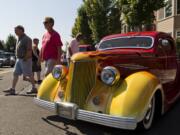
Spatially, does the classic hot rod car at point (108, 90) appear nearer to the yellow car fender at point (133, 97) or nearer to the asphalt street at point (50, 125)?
the yellow car fender at point (133, 97)

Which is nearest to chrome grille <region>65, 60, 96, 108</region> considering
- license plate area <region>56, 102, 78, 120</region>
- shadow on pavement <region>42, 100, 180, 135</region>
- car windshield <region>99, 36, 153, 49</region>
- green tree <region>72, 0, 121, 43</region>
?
license plate area <region>56, 102, 78, 120</region>

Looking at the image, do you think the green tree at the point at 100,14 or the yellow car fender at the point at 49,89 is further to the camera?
the green tree at the point at 100,14

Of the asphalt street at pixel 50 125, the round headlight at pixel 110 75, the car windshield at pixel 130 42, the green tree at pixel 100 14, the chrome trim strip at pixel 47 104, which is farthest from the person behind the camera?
the green tree at pixel 100 14

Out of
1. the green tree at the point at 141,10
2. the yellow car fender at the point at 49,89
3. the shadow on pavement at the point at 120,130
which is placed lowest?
the shadow on pavement at the point at 120,130

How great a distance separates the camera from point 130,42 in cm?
709

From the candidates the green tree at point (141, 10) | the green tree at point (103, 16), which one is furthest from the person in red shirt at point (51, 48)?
the green tree at point (103, 16)

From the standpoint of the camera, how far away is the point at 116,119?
4629 millimetres

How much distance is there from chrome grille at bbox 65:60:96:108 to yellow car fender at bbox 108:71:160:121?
0.45 meters

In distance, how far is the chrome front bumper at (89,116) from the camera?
461 cm

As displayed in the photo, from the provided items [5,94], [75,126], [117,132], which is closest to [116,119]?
[117,132]

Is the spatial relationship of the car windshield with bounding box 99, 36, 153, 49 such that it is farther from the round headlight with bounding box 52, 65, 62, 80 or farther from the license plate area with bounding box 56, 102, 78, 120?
the license plate area with bounding box 56, 102, 78, 120

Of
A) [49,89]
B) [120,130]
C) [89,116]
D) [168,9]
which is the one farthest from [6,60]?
[89,116]

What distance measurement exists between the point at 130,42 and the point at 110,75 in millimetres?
2208

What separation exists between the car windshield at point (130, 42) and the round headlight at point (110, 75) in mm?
1955
